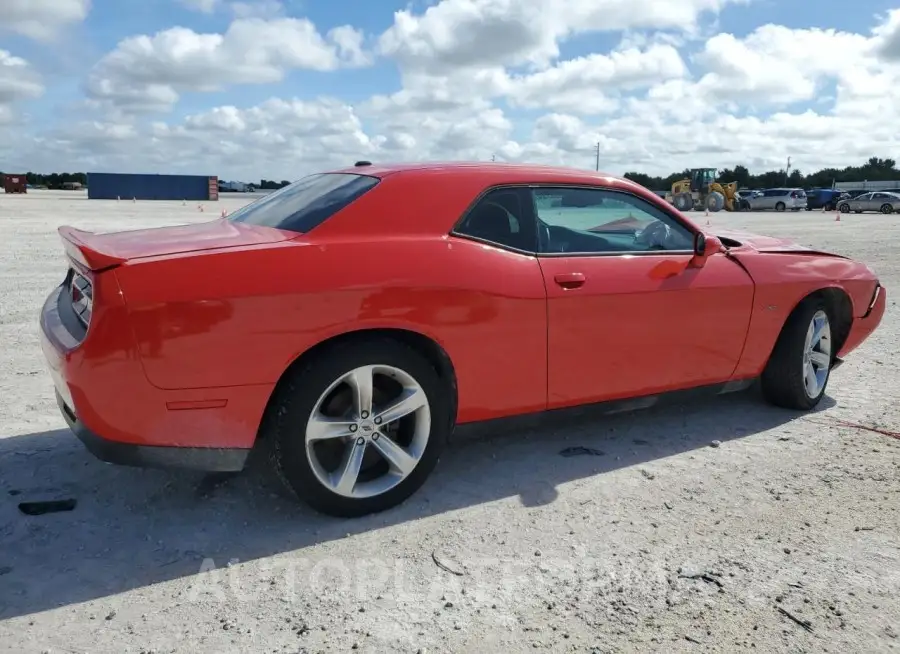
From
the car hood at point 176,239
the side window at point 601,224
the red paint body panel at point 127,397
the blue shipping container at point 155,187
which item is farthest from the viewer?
the blue shipping container at point 155,187

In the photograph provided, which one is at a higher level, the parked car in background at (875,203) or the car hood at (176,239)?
the parked car in background at (875,203)

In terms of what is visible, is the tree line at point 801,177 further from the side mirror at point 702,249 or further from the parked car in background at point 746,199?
the side mirror at point 702,249

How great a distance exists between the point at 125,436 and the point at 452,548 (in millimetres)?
1302

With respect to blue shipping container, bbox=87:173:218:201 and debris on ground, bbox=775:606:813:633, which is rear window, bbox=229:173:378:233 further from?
blue shipping container, bbox=87:173:218:201

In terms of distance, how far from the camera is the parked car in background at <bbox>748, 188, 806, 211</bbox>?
143ft

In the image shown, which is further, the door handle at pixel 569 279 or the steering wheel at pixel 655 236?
the steering wheel at pixel 655 236

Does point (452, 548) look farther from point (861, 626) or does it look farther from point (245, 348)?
point (861, 626)

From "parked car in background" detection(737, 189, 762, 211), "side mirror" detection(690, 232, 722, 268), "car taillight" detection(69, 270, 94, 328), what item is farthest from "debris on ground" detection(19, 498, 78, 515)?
"parked car in background" detection(737, 189, 762, 211)

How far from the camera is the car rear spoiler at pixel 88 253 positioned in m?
2.57

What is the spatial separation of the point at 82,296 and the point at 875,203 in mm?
44944

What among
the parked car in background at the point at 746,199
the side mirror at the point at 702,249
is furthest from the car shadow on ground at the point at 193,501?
the parked car in background at the point at 746,199

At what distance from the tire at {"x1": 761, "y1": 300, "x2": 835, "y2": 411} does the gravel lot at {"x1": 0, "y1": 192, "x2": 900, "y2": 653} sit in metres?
0.36

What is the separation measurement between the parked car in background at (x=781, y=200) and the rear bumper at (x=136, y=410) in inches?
1843

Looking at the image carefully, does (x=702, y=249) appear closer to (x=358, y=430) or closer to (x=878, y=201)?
(x=358, y=430)
